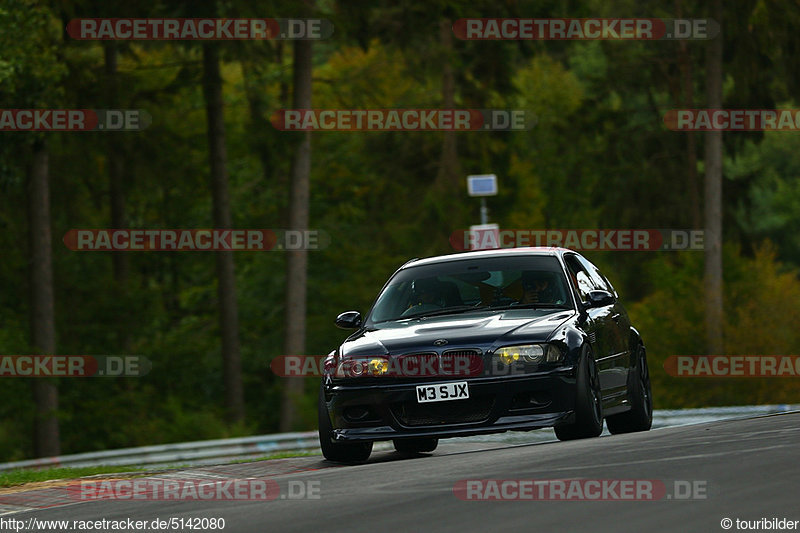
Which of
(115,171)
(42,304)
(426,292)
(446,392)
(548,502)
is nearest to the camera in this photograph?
(548,502)

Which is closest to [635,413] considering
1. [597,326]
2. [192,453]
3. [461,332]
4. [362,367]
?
[597,326]

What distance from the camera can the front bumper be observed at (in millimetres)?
10844

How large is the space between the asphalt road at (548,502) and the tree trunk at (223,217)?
25.8 meters

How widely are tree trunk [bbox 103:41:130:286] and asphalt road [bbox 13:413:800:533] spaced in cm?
2590

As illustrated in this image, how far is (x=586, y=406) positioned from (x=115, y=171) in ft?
106

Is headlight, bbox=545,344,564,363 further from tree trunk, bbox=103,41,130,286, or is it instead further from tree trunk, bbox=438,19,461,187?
tree trunk, bbox=438,19,461,187

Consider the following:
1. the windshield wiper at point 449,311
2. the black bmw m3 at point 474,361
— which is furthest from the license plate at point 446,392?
the windshield wiper at point 449,311

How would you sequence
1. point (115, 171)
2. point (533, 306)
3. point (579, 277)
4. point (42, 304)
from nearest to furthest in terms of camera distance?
point (533, 306)
point (579, 277)
point (42, 304)
point (115, 171)

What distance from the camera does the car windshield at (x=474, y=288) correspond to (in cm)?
1220

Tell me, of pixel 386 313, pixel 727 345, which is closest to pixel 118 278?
pixel 727 345

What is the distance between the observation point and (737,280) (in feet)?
133

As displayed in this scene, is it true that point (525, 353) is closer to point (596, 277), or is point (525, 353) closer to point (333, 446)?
point (333, 446)

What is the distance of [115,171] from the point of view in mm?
41906

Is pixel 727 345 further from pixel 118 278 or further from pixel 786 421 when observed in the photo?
pixel 786 421
